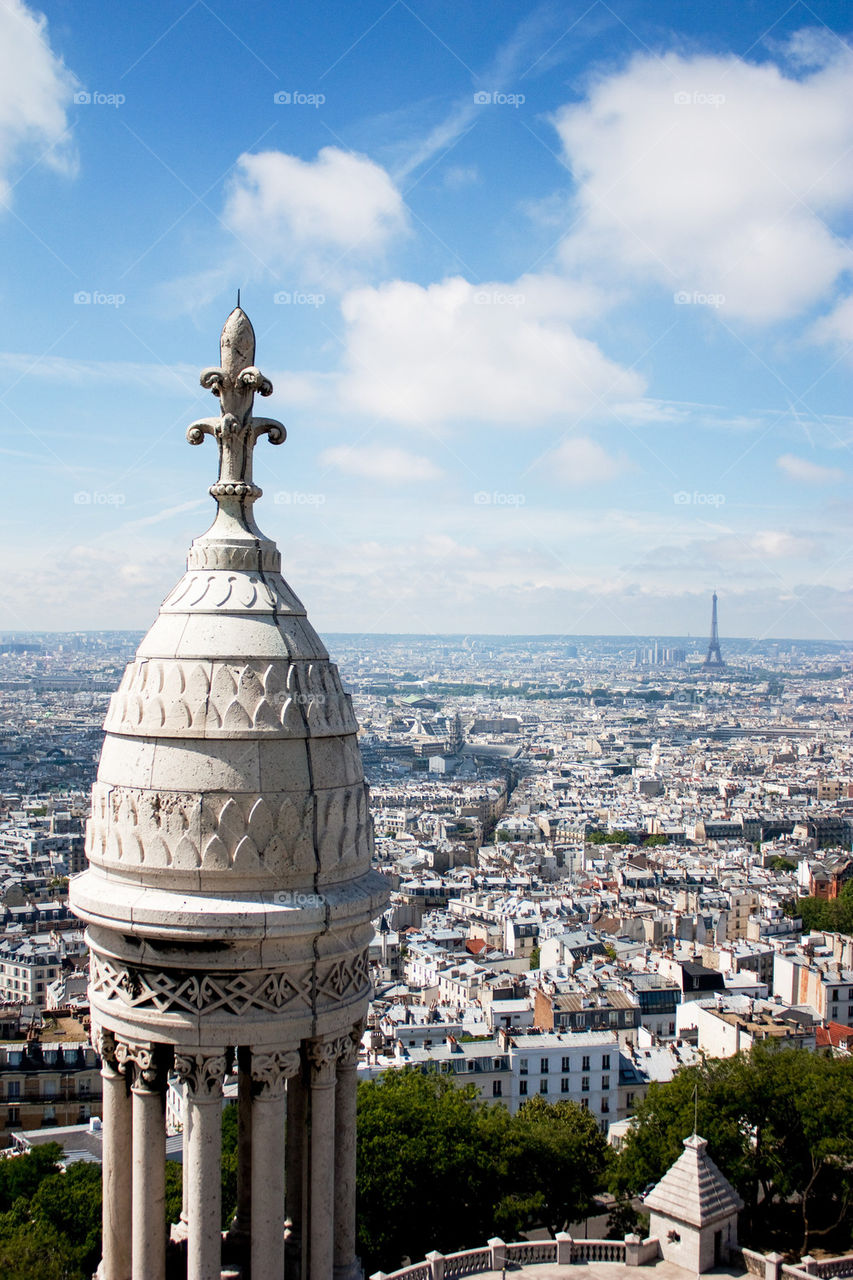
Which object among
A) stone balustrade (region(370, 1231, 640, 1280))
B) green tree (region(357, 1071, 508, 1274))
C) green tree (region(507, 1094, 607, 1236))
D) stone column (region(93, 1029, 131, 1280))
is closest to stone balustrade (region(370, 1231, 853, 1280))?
stone balustrade (region(370, 1231, 640, 1280))

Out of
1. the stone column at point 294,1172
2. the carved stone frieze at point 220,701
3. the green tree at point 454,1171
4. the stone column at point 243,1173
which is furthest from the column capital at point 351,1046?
the green tree at point 454,1171

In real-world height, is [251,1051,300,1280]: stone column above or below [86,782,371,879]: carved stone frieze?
below

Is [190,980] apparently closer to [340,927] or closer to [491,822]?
[340,927]

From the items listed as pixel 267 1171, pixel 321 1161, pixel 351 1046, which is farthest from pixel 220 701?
pixel 321 1161

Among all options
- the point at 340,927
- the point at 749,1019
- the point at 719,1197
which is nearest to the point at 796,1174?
the point at 719,1197

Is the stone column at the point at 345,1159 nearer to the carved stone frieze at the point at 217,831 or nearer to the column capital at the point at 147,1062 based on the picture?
the column capital at the point at 147,1062

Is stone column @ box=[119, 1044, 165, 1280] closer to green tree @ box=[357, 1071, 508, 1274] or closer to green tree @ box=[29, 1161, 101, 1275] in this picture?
green tree @ box=[357, 1071, 508, 1274]
